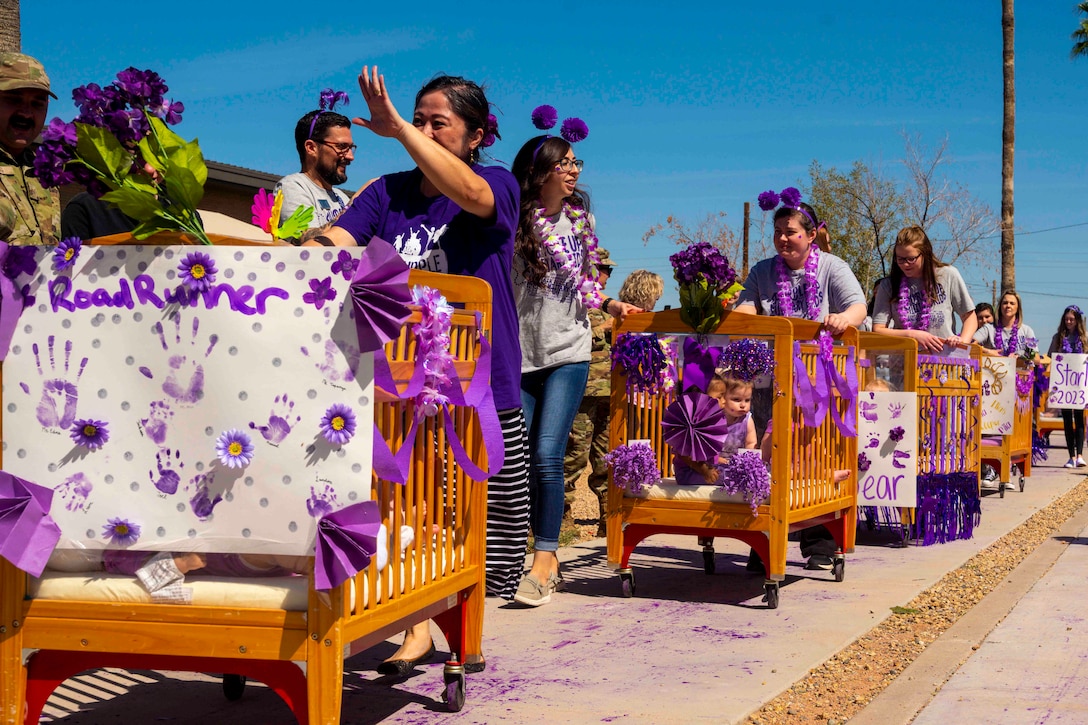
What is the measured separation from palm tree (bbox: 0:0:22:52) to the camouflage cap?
7642mm

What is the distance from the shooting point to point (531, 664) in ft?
14.9

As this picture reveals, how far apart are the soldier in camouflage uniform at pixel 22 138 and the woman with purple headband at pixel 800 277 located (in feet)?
12.2

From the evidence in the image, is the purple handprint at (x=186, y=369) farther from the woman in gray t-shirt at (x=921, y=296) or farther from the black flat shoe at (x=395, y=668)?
the woman in gray t-shirt at (x=921, y=296)

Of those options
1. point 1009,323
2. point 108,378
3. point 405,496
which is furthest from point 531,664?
point 1009,323

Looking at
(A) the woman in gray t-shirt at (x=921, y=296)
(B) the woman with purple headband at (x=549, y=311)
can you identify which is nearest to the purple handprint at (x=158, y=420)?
(B) the woman with purple headband at (x=549, y=311)

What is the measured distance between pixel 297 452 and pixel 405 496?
1.85ft

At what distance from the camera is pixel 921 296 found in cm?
881

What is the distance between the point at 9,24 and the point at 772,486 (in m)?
9.04

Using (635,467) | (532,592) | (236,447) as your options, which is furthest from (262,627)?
(635,467)

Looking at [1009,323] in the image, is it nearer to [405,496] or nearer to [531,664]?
[531,664]

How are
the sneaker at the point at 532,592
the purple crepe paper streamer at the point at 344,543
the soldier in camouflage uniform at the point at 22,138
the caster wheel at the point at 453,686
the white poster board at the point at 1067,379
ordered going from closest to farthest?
1. the purple crepe paper streamer at the point at 344,543
2. the caster wheel at the point at 453,686
3. the soldier in camouflage uniform at the point at 22,138
4. the sneaker at the point at 532,592
5. the white poster board at the point at 1067,379

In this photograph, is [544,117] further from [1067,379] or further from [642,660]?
[1067,379]

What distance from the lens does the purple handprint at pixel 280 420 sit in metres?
2.98

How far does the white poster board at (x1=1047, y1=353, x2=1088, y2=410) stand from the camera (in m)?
14.9
